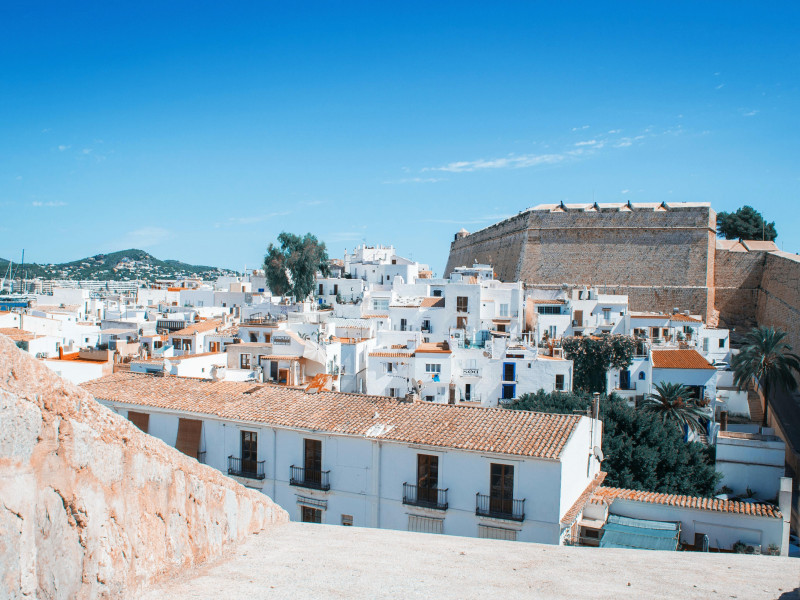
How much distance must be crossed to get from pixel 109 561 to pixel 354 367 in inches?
878

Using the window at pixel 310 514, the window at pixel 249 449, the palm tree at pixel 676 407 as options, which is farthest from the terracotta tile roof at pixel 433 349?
the window at pixel 310 514

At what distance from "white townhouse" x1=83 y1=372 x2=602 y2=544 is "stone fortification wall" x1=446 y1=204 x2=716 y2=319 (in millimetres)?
30264

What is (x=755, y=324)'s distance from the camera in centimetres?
3991

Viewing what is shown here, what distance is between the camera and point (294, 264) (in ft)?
140

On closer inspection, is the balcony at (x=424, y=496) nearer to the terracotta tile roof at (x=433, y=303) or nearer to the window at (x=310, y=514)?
the window at (x=310, y=514)

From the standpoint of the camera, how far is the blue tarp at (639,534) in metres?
10.0

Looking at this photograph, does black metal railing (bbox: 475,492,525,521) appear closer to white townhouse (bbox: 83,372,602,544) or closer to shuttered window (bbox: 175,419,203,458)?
white townhouse (bbox: 83,372,602,544)

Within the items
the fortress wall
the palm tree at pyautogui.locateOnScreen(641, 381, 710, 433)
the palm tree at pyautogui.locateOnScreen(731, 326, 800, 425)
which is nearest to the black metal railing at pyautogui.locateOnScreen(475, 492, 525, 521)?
the palm tree at pyautogui.locateOnScreen(641, 381, 710, 433)

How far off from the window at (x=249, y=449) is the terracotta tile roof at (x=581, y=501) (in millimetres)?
5880

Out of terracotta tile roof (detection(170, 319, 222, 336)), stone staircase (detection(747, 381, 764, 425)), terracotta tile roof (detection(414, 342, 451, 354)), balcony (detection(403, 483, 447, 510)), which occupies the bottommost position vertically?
stone staircase (detection(747, 381, 764, 425))

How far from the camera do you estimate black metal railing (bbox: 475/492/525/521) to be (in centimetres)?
1001

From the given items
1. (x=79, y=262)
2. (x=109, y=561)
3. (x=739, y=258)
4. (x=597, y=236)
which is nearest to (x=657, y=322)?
(x=597, y=236)

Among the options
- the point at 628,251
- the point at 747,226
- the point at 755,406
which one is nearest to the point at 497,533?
the point at 755,406

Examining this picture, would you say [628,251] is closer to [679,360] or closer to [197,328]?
[679,360]
